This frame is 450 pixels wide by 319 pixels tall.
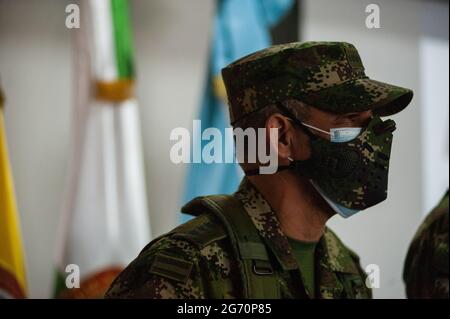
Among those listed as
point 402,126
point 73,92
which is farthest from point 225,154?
point 73,92

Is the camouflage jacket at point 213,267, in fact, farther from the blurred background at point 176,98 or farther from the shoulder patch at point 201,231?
the blurred background at point 176,98

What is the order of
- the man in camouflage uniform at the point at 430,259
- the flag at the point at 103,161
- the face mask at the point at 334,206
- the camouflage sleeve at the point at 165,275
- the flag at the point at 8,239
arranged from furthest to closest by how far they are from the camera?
the flag at the point at 103,161, the flag at the point at 8,239, the man in camouflage uniform at the point at 430,259, the face mask at the point at 334,206, the camouflage sleeve at the point at 165,275

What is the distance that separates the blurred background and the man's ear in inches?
11.0

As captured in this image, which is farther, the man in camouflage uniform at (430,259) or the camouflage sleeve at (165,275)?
the man in camouflage uniform at (430,259)

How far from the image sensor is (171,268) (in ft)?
3.58

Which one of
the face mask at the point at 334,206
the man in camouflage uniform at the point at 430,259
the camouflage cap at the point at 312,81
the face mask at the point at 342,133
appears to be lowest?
the man in camouflage uniform at the point at 430,259

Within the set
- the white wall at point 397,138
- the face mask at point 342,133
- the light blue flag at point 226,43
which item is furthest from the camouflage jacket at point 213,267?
the light blue flag at point 226,43

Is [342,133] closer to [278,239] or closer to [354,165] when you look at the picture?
[354,165]

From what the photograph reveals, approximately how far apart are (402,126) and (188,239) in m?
0.69

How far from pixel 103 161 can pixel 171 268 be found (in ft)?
3.04

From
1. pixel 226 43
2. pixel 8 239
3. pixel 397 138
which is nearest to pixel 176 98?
pixel 226 43

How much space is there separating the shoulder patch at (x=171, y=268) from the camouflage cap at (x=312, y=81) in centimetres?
26

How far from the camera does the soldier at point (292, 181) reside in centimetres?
113

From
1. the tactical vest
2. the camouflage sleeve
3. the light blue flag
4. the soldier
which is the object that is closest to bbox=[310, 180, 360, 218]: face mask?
the soldier
